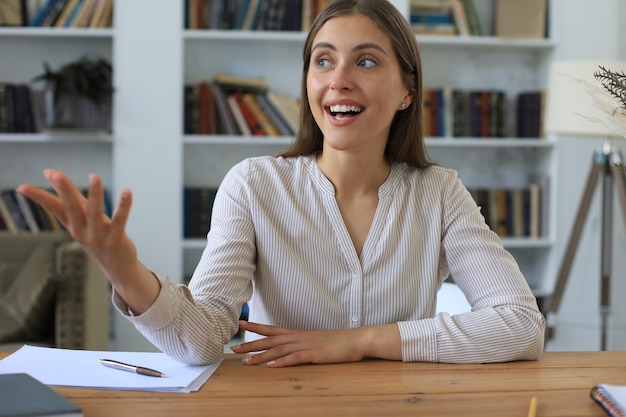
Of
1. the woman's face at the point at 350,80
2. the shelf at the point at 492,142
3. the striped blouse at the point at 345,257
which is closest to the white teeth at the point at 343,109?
the woman's face at the point at 350,80

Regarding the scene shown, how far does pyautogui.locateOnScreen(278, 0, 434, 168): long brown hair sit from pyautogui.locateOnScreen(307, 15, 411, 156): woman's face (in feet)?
0.07

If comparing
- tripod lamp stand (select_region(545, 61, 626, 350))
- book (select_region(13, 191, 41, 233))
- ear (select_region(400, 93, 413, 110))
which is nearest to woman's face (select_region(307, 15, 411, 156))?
ear (select_region(400, 93, 413, 110))

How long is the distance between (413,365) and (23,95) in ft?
10.1

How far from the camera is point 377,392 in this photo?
4.20 ft

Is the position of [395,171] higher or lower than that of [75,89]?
lower

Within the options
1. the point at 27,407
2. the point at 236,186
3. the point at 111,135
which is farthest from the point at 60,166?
the point at 27,407

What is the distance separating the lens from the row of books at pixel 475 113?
13.9ft

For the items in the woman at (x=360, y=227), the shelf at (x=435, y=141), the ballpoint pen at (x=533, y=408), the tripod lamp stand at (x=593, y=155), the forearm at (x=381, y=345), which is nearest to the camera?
the ballpoint pen at (x=533, y=408)

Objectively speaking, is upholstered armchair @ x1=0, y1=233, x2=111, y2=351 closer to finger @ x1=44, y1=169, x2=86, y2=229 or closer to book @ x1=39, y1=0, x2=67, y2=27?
book @ x1=39, y1=0, x2=67, y2=27

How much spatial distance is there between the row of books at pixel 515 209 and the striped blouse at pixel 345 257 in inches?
94.1

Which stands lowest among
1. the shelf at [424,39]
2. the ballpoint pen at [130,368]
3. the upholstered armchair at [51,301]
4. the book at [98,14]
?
the upholstered armchair at [51,301]

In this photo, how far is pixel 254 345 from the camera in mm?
1479

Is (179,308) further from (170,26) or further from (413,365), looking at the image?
(170,26)

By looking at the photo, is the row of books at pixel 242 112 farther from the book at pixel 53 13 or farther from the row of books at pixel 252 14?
the book at pixel 53 13
